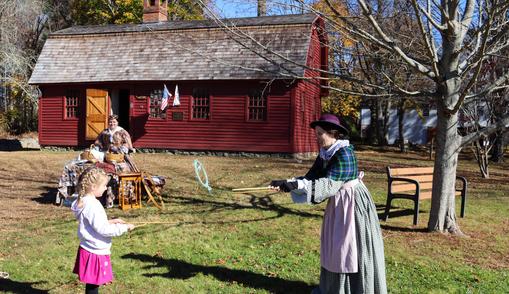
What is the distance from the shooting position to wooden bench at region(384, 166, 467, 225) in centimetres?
745

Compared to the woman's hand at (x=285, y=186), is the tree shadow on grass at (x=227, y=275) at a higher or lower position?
lower

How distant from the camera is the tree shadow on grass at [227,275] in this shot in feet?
16.3

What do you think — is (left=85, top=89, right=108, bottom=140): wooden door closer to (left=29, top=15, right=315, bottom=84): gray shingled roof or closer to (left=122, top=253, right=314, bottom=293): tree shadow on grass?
(left=29, top=15, right=315, bottom=84): gray shingled roof

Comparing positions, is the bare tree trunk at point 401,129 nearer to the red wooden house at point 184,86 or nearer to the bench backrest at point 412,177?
the red wooden house at point 184,86

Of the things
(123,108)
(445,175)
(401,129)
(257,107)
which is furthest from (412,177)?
(401,129)

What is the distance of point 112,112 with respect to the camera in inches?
834

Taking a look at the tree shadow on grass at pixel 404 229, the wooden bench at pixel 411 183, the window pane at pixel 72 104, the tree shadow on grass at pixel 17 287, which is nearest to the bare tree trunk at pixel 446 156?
the tree shadow on grass at pixel 404 229

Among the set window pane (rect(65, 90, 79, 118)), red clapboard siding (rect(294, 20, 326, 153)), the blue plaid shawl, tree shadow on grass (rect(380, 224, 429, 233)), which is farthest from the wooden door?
the blue plaid shawl

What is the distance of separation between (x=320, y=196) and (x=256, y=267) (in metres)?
2.01

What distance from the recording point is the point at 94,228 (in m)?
3.87

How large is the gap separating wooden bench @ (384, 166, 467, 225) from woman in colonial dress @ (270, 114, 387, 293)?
363 cm

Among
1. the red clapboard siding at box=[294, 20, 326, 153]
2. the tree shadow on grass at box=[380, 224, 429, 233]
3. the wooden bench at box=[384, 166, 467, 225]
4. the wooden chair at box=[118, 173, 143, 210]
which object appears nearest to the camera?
the tree shadow on grass at box=[380, 224, 429, 233]

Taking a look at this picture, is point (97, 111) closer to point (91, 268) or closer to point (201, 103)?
point (201, 103)

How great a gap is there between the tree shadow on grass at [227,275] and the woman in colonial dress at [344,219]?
0.89 m
